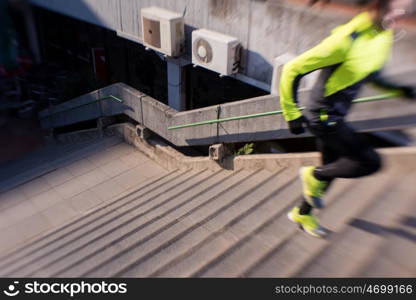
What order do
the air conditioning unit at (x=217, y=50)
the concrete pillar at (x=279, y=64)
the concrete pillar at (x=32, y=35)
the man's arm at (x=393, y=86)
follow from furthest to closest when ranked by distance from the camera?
the concrete pillar at (x=32, y=35) < the air conditioning unit at (x=217, y=50) < the concrete pillar at (x=279, y=64) < the man's arm at (x=393, y=86)

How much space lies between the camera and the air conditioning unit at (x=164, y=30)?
8055 mm

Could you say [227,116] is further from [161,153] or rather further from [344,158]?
[344,158]

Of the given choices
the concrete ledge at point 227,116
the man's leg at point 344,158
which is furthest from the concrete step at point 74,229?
the man's leg at point 344,158

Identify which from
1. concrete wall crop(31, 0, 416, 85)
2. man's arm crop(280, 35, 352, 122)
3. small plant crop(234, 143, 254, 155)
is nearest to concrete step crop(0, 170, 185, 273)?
small plant crop(234, 143, 254, 155)

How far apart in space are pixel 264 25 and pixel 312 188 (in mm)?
4652

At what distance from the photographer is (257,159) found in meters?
5.07

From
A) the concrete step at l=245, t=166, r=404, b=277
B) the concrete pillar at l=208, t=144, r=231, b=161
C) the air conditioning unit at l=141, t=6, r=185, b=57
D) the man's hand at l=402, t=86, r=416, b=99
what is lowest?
the concrete pillar at l=208, t=144, r=231, b=161

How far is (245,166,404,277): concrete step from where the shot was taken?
3078 millimetres

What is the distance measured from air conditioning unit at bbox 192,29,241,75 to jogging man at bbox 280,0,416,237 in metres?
4.66

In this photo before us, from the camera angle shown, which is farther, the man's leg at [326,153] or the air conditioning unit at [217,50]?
the air conditioning unit at [217,50]

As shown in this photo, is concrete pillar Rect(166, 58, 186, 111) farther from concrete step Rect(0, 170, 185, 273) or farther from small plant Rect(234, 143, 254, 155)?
small plant Rect(234, 143, 254, 155)

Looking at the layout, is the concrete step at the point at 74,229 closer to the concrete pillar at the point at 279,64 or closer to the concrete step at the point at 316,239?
the concrete pillar at the point at 279,64

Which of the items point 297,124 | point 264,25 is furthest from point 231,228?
point 264,25

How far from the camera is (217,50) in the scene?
7.35 metres
